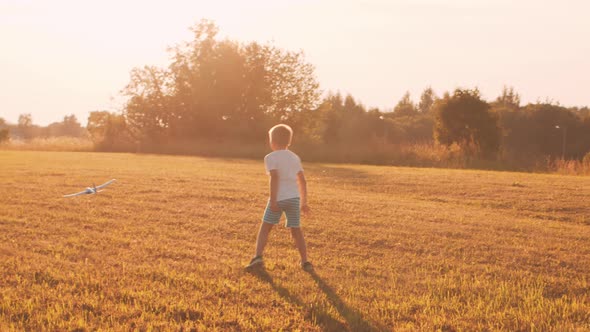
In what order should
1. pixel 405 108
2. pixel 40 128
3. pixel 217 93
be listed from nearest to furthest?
pixel 217 93 < pixel 405 108 < pixel 40 128

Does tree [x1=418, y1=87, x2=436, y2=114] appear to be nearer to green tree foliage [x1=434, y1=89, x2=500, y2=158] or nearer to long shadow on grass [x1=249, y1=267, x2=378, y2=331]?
green tree foliage [x1=434, y1=89, x2=500, y2=158]

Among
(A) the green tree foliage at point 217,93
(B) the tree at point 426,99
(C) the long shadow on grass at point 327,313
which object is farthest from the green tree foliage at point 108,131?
(B) the tree at point 426,99

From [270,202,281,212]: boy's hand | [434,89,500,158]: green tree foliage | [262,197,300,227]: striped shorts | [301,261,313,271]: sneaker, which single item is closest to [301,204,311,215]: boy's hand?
[262,197,300,227]: striped shorts

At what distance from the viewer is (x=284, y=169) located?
17.9ft

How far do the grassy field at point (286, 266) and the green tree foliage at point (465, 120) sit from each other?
21.4 metres

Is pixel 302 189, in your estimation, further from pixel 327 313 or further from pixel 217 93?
pixel 217 93

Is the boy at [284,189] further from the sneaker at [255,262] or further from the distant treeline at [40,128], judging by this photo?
the distant treeline at [40,128]

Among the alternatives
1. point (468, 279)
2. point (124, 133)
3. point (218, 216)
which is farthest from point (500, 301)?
point (124, 133)

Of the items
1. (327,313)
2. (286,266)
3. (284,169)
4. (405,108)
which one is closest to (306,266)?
(286,266)

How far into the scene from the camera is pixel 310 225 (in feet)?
26.1

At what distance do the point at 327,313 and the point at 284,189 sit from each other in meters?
1.75

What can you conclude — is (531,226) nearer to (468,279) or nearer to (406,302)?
(468,279)

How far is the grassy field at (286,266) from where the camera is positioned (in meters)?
3.95

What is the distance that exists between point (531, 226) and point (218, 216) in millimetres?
5472
